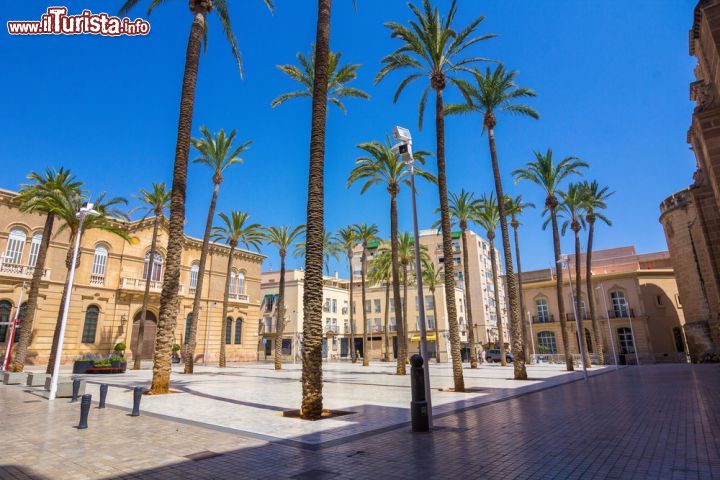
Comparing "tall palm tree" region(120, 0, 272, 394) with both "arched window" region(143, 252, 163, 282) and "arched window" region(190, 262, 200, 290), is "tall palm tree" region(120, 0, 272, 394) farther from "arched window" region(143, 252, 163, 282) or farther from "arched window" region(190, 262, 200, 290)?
"arched window" region(190, 262, 200, 290)

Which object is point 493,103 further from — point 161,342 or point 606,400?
point 161,342

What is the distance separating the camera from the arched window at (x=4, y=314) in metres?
29.1

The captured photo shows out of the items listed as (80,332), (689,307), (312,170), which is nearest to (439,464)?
(312,170)

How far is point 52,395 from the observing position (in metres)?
12.9

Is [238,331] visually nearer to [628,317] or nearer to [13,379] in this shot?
[13,379]

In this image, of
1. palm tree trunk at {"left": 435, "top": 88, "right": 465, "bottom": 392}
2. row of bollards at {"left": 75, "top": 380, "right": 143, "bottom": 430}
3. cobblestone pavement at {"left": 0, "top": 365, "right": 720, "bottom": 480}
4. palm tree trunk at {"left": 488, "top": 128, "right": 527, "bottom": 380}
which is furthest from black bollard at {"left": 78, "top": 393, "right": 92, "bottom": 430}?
palm tree trunk at {"left": 488, "top": 128, "right": 527, "bottom": 380}

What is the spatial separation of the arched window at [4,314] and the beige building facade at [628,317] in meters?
46.3

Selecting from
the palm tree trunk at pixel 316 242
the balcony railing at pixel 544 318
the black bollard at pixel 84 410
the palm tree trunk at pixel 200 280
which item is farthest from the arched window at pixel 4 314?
the balcony railing at pixel 544 318

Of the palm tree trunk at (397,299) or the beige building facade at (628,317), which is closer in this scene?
the palm tree trunk at (397,299)

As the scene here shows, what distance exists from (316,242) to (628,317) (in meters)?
45.8

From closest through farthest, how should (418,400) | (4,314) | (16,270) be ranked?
(418,400), (4,314), (16,270)

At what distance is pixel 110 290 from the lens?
3562 centimetres

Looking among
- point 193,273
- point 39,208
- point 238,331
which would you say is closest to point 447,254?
point 39,208

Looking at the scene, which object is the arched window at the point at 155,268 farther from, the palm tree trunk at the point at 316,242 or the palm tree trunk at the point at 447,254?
the palm tree trunk at the point at 316,242
